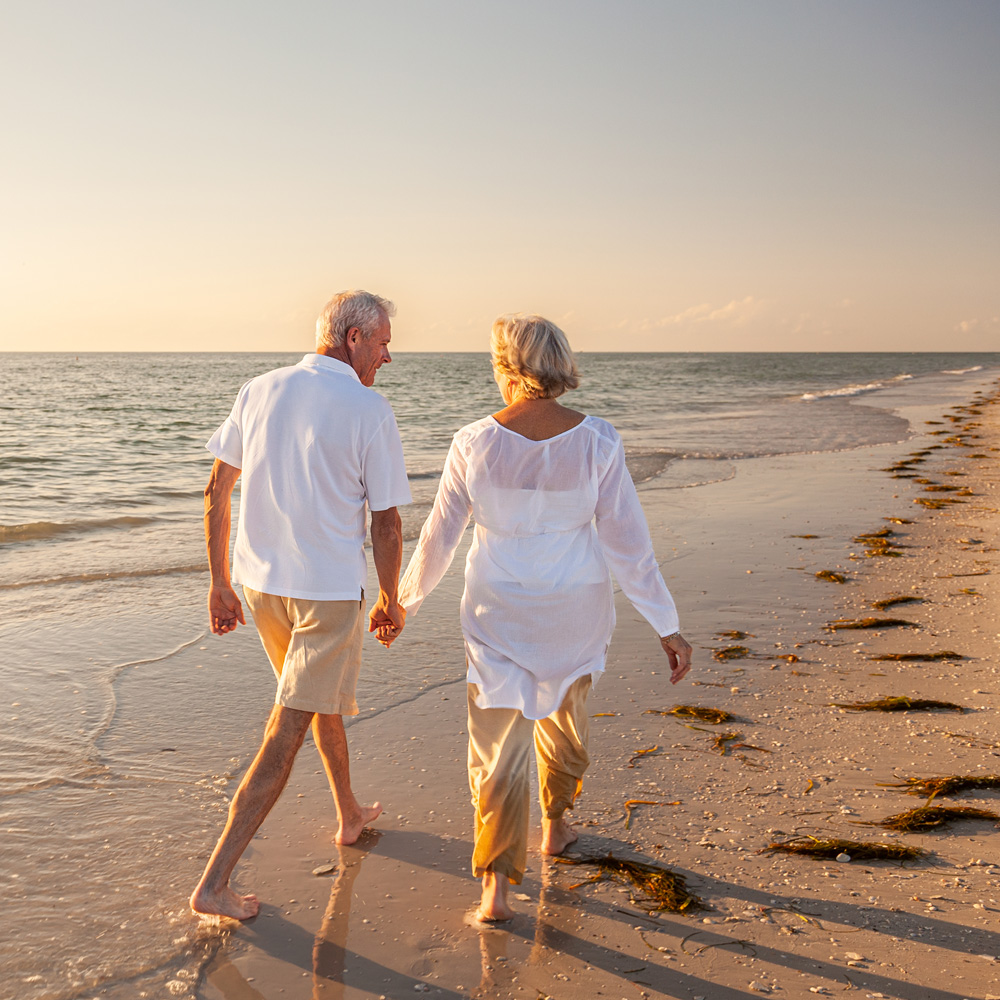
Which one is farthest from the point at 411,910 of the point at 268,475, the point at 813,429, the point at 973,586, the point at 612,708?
the point at 813,429

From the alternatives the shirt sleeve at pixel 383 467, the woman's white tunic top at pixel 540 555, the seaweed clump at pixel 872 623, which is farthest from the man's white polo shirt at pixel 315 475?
the seaweed clump at pixel 872 623

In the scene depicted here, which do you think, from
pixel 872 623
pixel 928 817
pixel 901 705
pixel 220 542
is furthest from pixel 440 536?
pixel 872 623

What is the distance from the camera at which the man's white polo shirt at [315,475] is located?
272 cm

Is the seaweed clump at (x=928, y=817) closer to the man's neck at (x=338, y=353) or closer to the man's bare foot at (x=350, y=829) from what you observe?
the man's bare foot at (x=350, y=829)

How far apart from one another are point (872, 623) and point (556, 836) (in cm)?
336

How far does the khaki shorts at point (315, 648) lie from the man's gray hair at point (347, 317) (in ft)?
2.82

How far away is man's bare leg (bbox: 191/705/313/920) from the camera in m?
2.71

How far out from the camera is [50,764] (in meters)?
3.87

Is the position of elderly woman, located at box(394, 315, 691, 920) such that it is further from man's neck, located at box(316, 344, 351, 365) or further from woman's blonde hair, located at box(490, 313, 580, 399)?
man's neck, located at box(316, 344, 351, 365)

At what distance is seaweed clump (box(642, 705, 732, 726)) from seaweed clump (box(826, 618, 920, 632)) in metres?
1.69

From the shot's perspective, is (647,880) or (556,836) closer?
(647,880)

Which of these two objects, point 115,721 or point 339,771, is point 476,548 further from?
point 115,721

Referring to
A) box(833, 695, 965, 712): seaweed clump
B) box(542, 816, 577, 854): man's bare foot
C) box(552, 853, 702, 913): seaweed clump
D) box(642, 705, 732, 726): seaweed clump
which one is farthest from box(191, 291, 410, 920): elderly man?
box(833, 695, 965, 712): seaweed clump

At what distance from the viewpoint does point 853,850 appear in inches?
119
